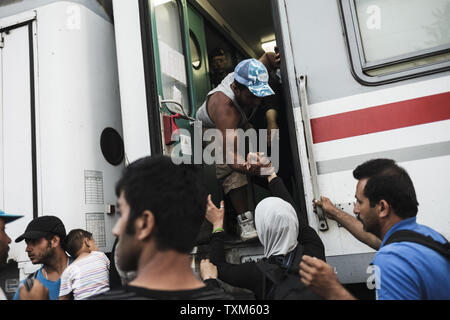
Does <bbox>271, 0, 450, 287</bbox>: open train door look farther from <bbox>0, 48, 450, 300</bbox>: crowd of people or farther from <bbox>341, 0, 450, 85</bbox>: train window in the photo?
<bbox>0, 48, 450, 300</bbox>: crowd of people

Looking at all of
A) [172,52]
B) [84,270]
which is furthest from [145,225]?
[172,52]

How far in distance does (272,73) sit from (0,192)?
7.24 feet

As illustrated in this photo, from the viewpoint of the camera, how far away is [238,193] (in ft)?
9.57

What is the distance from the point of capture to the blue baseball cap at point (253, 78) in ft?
8.93

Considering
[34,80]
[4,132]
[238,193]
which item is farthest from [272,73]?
[4,132]

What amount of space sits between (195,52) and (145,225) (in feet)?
9.05

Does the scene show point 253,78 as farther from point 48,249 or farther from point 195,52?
point 48,249

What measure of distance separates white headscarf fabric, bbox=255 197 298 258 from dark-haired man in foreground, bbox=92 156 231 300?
2.64 ft

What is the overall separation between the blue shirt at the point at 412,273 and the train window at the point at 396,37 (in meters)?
1.05

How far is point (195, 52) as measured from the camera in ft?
12.0

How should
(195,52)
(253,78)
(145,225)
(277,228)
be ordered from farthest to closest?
(195,52) < (253,78) < (277,228) < (145,225)

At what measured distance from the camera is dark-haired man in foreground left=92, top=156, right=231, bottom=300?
1.09m

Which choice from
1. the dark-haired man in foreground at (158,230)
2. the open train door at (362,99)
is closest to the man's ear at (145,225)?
the dark-haired man in foreground at (158,230)

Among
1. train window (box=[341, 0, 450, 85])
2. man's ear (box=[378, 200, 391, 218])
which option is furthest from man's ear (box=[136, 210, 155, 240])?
train window (box=[341, 0, 450, 85])
